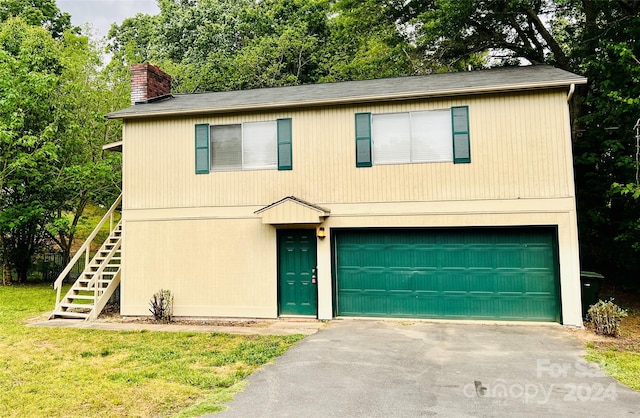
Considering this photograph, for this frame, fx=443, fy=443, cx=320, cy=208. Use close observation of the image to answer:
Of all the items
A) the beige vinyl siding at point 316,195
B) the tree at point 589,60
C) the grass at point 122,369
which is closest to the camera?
the grass at point 122,369

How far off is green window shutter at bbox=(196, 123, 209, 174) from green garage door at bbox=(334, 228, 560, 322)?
3.67 metres

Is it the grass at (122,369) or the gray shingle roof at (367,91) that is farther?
the gray shingle roof at (367,91)

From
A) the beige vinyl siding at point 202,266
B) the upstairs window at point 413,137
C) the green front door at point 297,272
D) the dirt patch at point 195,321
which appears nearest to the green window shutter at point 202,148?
the beige vinyl siding at point 202,266

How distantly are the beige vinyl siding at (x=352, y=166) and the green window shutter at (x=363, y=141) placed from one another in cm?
14

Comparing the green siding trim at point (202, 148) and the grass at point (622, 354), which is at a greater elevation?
the green siding trim at point (202, 148)

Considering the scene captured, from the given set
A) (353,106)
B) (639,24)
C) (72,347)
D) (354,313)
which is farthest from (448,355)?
(639,24)

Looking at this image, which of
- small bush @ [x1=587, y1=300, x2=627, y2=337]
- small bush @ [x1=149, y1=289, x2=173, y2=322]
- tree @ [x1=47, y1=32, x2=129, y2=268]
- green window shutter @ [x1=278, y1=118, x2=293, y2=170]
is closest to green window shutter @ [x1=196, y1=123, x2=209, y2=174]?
green window shutter @ [x1=278, y1=118, x2=293, y2=170]

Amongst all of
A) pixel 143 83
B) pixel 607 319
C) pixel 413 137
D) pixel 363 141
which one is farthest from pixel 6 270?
pixel 607 319

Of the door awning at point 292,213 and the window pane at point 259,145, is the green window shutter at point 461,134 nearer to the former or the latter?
the door awning at point 292,213

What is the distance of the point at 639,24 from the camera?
1103cm

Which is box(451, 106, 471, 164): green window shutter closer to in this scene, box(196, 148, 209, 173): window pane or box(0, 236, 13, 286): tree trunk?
box(196, 148, 209, 173): window pane

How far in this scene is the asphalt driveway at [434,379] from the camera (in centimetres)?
484

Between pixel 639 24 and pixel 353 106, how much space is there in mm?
7606

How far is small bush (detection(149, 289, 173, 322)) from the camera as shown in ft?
33.4
